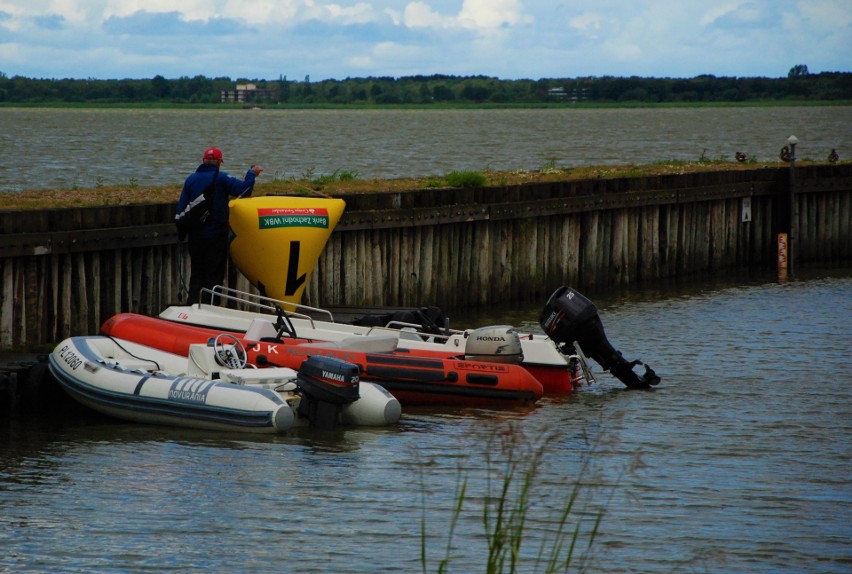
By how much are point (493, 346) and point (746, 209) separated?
15185mm

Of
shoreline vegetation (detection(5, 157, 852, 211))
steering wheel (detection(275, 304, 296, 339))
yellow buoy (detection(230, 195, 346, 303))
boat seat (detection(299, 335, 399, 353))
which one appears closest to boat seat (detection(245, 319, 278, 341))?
steering wheel (detection(275, 304, 296, 339))

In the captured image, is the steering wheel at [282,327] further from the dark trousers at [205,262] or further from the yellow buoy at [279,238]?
the yellow buoy at [279,238]

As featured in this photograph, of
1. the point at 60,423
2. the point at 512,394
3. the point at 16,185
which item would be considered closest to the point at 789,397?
the point at 512,394

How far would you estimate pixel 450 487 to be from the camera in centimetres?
1050

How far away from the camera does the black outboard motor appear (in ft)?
47.8

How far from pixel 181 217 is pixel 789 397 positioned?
709 cm

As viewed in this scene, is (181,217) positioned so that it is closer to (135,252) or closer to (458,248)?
(135,252)

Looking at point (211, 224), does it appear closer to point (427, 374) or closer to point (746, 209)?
point (427, 374)

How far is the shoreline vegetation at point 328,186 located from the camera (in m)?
17.9

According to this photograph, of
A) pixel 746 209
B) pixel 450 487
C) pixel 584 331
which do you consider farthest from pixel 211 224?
pixel 746 209

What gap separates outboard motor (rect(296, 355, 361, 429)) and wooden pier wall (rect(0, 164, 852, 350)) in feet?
12.4

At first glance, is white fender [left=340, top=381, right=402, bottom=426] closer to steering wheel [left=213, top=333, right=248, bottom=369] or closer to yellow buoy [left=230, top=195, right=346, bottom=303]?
steering wheel [left=213, top=333, right=248, bottom=369]

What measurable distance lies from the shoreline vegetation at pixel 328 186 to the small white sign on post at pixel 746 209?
1359 mm

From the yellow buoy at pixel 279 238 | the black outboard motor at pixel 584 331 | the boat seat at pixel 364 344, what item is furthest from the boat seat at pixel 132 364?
the black outboard motor at pixel 584 331
